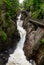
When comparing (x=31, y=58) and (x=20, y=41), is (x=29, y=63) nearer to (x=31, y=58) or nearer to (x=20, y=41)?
(x=31, y=58)

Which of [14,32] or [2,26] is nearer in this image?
[2,26]

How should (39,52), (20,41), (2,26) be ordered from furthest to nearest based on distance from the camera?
(20,41)
(2,26)
(39,52)

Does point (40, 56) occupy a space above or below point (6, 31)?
above

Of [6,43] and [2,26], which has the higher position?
[2,26]

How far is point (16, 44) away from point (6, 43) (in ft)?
8.02

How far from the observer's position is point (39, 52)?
52.9ft

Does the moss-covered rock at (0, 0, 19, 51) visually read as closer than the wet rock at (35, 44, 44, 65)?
No

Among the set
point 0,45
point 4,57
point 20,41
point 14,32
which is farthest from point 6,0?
point 4,57

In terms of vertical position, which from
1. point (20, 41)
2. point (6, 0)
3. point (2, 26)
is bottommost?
point (20, 41)

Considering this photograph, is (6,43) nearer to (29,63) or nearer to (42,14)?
(29,63)

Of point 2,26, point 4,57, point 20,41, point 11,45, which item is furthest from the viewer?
point 20,41

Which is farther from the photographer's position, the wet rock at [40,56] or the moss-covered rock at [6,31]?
the moss-covered rock at [6,31]

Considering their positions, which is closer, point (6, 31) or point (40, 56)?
point (40, 56)

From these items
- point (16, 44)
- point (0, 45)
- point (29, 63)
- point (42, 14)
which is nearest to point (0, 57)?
point (0, 45)
